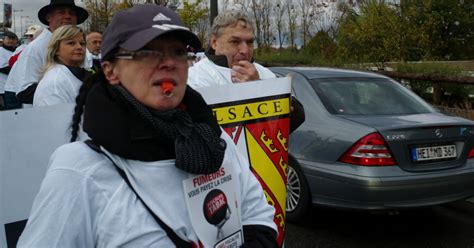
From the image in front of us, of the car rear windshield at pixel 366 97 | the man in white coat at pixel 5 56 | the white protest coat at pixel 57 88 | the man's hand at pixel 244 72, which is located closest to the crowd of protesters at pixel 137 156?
the man's hand at pixel 244 72

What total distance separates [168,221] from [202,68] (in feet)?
5.54

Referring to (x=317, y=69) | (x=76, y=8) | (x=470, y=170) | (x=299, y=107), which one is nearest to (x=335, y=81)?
(x=317, y=69)

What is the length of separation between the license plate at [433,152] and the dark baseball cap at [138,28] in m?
3.23

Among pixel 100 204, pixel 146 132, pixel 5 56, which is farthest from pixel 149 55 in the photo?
pixel 5 56

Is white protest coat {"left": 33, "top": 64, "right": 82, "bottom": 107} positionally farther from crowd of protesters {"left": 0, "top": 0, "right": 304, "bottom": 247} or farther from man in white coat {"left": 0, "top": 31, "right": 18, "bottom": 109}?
man in white coat {"left": 0, "top": 31, "right": 18, "bottom": 109}

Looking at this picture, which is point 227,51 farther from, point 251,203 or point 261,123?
point 251,203

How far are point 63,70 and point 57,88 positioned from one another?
0.22 meters

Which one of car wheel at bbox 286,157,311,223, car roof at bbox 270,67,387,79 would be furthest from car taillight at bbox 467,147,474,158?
car wheel at bbox 286,157,311,223

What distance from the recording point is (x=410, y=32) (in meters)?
12.7

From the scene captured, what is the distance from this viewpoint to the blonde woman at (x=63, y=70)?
3102 millimetres

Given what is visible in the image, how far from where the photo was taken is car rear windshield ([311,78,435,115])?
15.6ft

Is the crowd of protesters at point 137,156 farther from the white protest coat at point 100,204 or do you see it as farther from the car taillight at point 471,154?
the car taillight at point 471,154

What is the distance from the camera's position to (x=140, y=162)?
53.4 inches

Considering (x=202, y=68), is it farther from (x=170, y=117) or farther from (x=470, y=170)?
(x=470, y=170)
